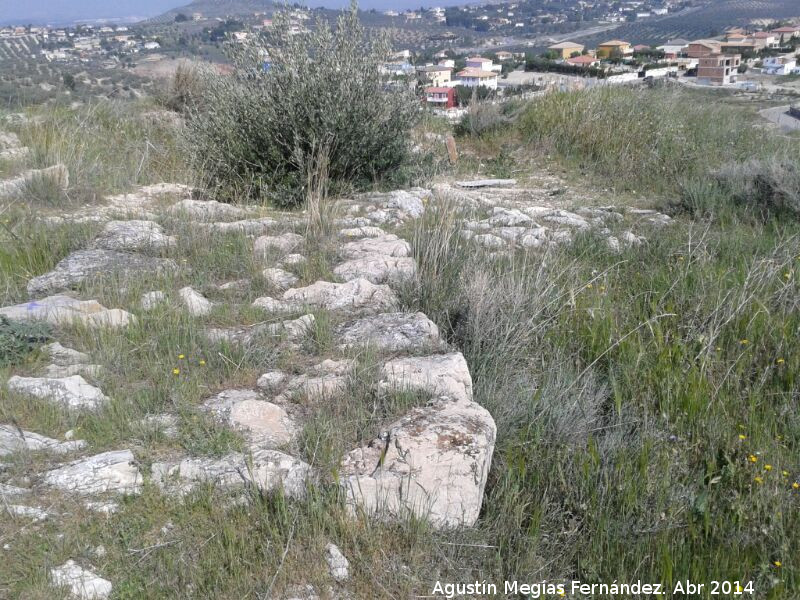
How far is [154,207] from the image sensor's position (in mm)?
5527

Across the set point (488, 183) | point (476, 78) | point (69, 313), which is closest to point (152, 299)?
point (69, 313)

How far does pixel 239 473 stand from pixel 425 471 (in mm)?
637

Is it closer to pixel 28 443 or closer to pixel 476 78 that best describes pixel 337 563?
pixel 28 443

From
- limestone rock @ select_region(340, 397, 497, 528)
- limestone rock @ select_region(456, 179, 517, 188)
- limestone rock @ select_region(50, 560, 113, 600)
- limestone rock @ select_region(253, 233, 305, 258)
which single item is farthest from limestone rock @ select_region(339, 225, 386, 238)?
limestone rock @ select_region(50, 560, 113, 600)

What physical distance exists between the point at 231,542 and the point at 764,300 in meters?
3.14

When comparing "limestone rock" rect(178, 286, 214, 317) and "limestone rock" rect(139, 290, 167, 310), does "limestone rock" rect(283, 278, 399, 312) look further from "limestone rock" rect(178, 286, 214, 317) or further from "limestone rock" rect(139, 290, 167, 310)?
"limestone rock" rect(139, 290, 167, 310)

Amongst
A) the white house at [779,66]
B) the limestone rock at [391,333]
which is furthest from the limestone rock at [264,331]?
the white house at [779,66]

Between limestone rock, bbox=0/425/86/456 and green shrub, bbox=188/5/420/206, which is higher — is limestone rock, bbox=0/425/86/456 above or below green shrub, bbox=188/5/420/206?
below

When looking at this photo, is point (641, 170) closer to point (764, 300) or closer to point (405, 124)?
point (405, 124)

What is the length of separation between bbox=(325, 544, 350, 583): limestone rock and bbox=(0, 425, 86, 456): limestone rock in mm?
1030

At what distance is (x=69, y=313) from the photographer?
136 inches

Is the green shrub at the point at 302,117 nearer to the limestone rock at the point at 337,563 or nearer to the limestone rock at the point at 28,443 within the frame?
the limestone rock at the point at 28,443

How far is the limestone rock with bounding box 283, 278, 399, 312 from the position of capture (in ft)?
12.3

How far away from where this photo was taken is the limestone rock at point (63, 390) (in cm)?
274
